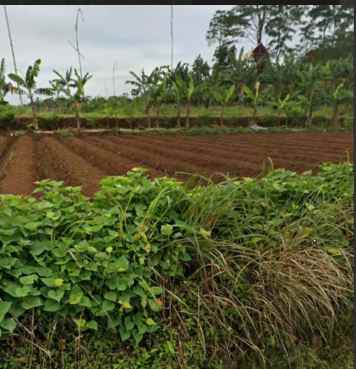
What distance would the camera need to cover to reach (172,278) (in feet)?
5.11

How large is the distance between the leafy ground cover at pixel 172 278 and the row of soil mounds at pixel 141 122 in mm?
14525

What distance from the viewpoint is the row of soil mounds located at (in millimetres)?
14906

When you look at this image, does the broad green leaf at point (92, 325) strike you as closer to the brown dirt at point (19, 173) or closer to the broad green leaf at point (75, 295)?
the broad green leaf at point (75, 295)

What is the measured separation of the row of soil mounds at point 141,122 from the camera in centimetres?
1491

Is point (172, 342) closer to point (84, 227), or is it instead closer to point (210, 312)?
point (210, 312)

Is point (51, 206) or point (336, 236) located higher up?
point (51, 206)

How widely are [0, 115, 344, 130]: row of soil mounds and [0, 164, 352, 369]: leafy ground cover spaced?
1453 centimetres

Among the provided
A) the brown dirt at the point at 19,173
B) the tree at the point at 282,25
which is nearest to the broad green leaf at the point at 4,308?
the brown dirt at the point at 19,173

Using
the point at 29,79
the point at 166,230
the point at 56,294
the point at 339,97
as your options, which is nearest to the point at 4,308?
the point at 56,294

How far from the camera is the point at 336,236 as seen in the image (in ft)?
6.37

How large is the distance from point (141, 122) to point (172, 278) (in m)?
15.5

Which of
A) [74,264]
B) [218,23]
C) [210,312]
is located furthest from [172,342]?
[218,23]

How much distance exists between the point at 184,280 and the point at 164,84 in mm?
13621

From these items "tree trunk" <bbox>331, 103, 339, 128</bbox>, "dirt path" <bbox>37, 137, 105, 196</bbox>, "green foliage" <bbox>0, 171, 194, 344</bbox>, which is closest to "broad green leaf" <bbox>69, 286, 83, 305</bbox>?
"green foliage" <bbox>0, 171, 194, 344</bbox>
